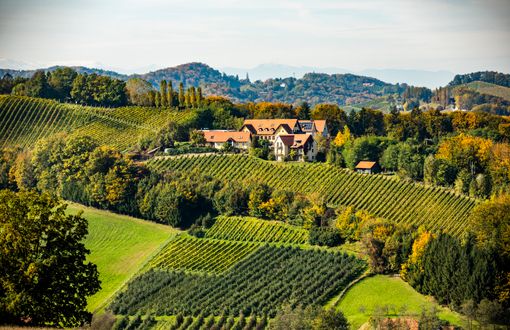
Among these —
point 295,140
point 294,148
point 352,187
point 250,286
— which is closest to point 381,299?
point 250,286

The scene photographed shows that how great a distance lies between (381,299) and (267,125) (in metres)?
40.8

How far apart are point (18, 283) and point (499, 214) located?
34133 mm

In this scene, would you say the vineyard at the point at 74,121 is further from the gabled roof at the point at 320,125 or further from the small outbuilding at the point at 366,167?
the small outbuilding at the point at 366,167

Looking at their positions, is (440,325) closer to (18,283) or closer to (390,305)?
(390,305)

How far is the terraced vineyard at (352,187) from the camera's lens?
56.5m

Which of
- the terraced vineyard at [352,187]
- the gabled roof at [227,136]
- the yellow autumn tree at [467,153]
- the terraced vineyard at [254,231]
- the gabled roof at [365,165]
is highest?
the gabled roof at [227,136]

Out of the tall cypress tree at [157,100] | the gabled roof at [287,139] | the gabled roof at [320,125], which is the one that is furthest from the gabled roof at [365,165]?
the tall cypress tree at [157,100]

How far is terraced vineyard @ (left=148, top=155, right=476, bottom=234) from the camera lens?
185 feet

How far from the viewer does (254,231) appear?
181ft

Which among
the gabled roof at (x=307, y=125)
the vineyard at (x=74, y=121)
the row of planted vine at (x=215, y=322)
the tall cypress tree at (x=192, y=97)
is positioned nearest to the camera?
the row of planted vine at (x=215, y=322)

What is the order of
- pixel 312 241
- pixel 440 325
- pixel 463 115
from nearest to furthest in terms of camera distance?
pixel 440 325, pixel 312 241, pixel 463 115

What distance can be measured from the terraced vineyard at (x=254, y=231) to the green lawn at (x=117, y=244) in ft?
12.9

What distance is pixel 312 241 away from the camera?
51844 millimetres

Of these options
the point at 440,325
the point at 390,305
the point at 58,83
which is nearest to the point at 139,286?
the point at 390,305
